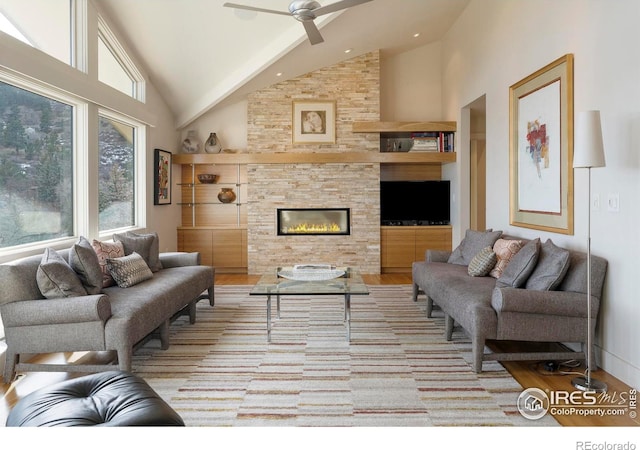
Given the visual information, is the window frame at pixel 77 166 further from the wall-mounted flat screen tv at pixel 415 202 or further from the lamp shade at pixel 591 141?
the wall-mounted flat screen tv at pixel 415 202

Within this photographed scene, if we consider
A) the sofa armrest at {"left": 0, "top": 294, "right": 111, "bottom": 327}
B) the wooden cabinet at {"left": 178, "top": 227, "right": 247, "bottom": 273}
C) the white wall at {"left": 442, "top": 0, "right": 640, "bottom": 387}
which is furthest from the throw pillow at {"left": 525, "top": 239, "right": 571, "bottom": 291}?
the wooden cabinet at {"left": 178, "top": 227, "right": 247, "bottom": 273}

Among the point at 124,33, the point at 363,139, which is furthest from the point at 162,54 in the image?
the point at 363,139

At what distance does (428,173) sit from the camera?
25.6ft

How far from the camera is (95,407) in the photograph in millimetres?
1825

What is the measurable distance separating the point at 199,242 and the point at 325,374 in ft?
15.4

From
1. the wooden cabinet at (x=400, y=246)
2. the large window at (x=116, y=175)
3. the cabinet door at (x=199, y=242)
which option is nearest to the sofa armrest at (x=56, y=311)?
the large window at (x=116, y=175)

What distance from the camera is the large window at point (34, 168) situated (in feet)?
11.8

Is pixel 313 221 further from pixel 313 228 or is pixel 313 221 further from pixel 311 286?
pixel 311 286

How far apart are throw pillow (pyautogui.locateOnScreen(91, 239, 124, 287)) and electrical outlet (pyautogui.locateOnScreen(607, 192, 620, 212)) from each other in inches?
149

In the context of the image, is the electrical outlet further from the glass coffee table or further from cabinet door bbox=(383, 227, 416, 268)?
cabinet door bbox=(383, 227, 416, 268)
